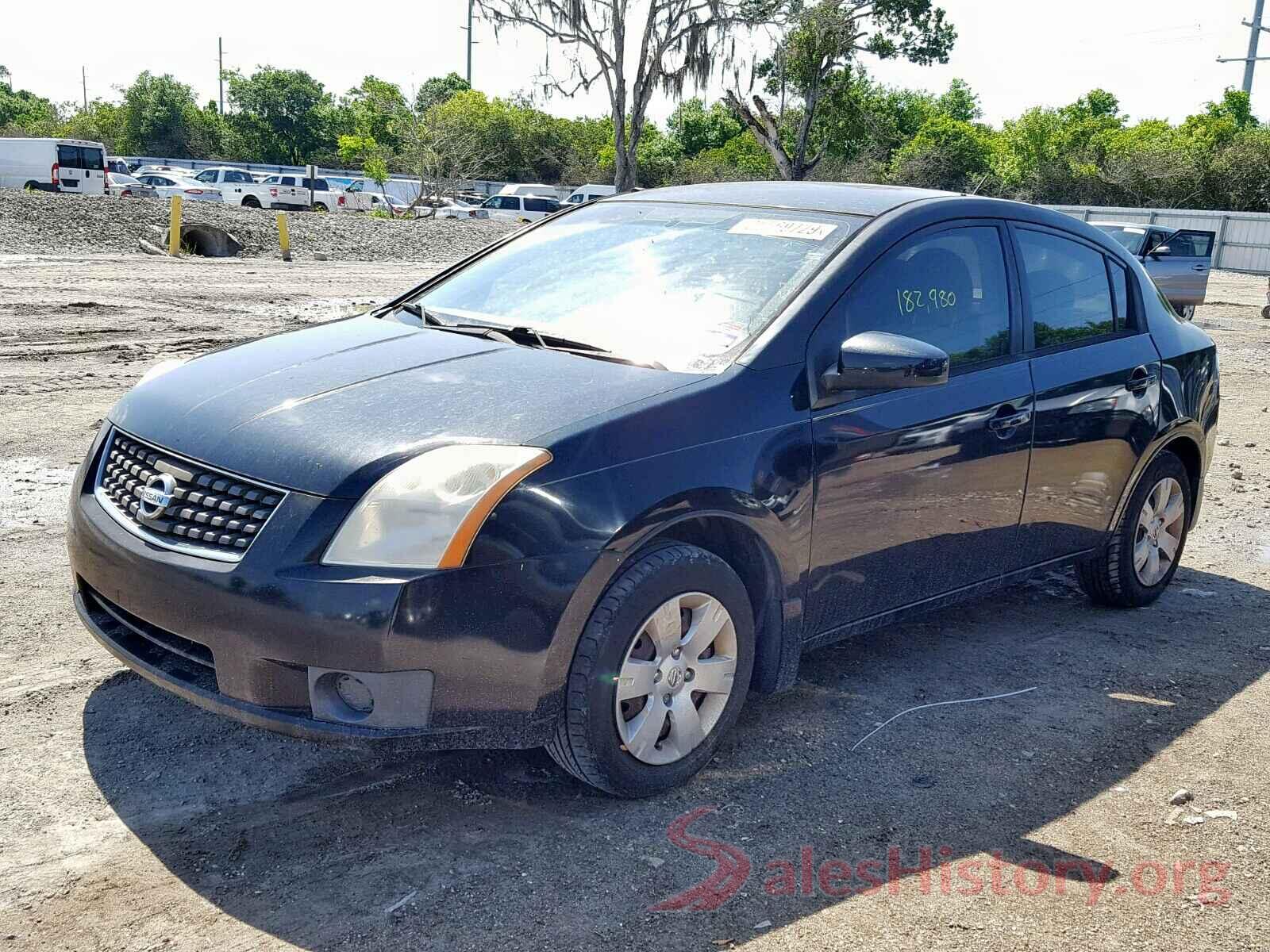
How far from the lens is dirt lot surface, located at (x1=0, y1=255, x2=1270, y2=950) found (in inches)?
114

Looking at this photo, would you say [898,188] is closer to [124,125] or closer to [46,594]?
[46,594]

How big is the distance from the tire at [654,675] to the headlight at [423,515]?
42 cm

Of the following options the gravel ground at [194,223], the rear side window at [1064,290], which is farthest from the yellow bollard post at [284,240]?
the rear side window at [1064,290]

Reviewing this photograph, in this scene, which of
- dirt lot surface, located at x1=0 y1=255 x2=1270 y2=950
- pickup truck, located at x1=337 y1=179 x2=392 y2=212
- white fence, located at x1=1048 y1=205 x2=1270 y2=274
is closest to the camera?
dirt lot surface, located at x1=0 y1=255 x2=1270 y2=950

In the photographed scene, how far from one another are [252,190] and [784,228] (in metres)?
43.2

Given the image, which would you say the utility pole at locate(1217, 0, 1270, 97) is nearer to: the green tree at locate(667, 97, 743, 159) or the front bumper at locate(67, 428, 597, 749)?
the green tree at locate(667, 97, 743, 159)

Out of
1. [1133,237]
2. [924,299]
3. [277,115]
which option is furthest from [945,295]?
[277,115]

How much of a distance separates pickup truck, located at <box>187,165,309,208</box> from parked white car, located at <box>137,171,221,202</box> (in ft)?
3.30

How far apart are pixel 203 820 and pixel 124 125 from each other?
7806cm

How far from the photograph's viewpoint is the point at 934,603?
437cm

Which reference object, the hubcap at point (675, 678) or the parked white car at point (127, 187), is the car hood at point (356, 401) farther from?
the parked white car at point (127, 187)

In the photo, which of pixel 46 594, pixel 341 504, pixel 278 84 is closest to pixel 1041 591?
pixel 341 504

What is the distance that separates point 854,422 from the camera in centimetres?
385

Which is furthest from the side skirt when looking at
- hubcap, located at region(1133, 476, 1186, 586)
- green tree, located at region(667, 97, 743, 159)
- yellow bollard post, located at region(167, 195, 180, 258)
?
green tree, located at region(667, 97, 743, 159)
